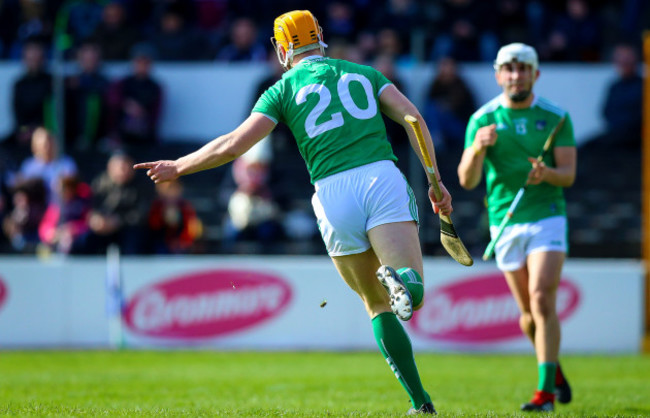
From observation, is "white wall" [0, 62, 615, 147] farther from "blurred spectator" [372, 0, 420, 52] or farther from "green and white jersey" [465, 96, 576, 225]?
"green and white jersey" [465, 96, 576, 225]

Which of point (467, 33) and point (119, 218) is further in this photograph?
point (467, 33)

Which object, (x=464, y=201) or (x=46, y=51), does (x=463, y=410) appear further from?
(x=46, y=51)

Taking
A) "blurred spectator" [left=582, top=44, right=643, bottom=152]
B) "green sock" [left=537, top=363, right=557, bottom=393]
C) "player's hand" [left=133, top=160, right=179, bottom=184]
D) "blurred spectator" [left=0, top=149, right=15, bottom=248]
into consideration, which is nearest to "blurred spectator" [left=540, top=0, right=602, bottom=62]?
"blurred spectator" [left=582, top=44, right=643, bottom=152]

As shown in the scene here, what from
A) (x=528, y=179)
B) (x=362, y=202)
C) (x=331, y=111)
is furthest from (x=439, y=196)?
(x=528, y=179)

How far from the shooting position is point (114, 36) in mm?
17219

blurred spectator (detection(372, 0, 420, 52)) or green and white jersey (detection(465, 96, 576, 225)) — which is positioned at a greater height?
blurred spectator (detection(372, 0, 420, 52))

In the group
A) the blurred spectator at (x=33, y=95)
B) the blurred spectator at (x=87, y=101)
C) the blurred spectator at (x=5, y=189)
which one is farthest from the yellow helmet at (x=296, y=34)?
the blurred spectator at (x=87, y=101)

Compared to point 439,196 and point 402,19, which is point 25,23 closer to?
point 402,19

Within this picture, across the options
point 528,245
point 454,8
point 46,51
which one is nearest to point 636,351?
point 528,245

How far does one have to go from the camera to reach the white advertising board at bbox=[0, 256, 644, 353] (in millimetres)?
12648

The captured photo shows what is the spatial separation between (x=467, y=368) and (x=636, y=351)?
2.90 metres

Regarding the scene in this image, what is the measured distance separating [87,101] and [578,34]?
27.5 feet

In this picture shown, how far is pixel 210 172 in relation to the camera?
17016 mm

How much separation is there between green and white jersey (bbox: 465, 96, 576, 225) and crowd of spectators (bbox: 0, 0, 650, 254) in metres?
6.16
